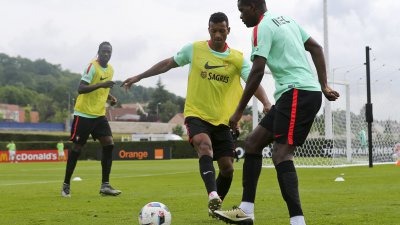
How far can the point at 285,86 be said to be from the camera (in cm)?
570

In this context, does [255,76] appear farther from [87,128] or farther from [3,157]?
[3,157]

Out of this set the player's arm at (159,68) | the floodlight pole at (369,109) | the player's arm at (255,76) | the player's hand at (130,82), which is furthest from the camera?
the floodlight pole at (369,109)

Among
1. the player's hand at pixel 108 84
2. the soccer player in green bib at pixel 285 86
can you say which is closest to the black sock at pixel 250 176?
the soccer player in green bib at pixel 285 86

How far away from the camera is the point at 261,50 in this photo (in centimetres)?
559

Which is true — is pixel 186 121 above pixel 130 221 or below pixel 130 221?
above

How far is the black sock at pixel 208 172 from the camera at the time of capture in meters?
6.98

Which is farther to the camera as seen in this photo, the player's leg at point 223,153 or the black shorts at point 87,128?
the black shorts at point 87,128

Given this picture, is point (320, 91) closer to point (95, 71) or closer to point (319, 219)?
point (319, 219)

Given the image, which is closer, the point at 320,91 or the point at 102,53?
the point at 320,91

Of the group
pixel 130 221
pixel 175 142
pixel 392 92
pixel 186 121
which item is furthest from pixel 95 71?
pixel 175 142

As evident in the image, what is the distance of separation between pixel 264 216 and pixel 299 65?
80.7 inches

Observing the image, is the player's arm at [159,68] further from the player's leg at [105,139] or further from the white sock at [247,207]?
the player's leg at [105,139]

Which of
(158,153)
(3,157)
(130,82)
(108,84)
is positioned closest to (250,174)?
(130,82)

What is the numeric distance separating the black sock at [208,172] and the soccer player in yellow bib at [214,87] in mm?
203
